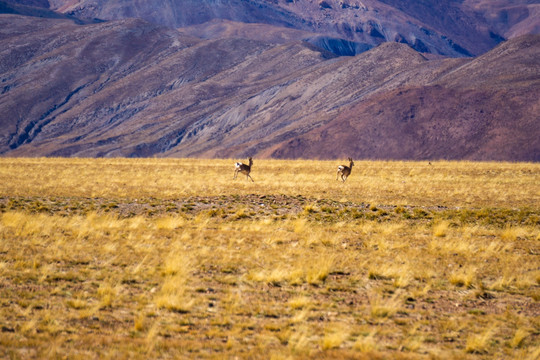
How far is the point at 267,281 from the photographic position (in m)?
12.8

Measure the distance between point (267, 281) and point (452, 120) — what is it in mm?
102293

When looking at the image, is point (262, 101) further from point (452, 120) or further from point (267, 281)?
point (267, 281)

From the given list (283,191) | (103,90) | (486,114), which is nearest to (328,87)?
(486,114)

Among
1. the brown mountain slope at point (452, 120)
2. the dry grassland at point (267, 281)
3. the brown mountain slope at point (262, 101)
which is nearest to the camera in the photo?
the dry grassland at point (267, 281)

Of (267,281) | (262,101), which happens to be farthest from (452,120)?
(267,281)

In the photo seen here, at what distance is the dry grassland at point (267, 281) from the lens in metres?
9.16

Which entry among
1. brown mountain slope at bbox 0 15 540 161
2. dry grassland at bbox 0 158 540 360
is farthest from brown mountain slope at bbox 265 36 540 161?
dry grassland at bbox 0 158 540 360

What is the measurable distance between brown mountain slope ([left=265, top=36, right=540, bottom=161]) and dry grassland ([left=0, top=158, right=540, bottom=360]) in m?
79.7

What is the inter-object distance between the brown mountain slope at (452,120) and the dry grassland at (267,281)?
79.7 metres

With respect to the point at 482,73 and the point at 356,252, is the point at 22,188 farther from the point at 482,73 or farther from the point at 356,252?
the point at 482,73

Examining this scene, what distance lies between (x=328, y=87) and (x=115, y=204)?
12259cm

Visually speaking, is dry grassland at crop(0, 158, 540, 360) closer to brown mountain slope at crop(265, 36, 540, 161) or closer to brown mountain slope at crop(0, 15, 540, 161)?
brown mountain slope at crop(265, 36, 540, 161)

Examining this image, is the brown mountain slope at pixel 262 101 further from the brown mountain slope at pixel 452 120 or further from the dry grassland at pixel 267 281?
the dry grassland at pixel 267 281

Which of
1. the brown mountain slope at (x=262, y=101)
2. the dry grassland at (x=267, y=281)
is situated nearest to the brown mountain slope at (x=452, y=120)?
the brown mountain slope at (x=262, y=101)
